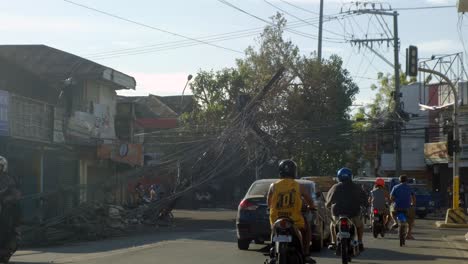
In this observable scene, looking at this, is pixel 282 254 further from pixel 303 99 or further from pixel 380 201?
pixel 303 99

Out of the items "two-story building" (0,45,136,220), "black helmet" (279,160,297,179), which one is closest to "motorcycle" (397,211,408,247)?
"black helmet" (279,160,297,179)

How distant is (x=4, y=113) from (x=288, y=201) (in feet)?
56.5

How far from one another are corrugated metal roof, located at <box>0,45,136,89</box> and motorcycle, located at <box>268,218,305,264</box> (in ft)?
78.1

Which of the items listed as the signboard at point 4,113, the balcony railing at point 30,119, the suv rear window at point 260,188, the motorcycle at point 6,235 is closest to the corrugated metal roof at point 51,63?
the balcony railing at point 30,119

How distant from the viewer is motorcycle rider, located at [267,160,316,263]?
38.3 feet

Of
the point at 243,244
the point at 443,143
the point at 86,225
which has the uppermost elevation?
the point at 443,143

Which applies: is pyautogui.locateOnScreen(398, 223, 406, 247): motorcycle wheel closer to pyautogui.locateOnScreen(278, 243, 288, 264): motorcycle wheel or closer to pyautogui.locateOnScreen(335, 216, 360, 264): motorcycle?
pyautogui.locateOnScreen(335, 216, 360, 264): motorcycle

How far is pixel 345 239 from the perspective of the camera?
43.9ft

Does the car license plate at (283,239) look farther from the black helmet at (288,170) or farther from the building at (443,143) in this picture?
the building at (443,143)

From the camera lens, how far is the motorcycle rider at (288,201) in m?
11.7

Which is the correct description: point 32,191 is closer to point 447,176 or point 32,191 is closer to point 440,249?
point 440,249

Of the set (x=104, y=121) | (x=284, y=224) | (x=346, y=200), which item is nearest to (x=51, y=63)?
(x=104, y=121)

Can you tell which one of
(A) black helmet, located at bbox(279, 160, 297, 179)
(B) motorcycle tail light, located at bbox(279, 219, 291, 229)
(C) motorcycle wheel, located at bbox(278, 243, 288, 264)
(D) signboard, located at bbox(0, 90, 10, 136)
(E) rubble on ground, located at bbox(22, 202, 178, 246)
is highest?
(D) signboard, located at bbox(0, 90, 10, 136)

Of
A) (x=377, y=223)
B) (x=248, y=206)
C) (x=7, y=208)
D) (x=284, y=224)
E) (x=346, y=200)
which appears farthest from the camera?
(x=377, y=223)
